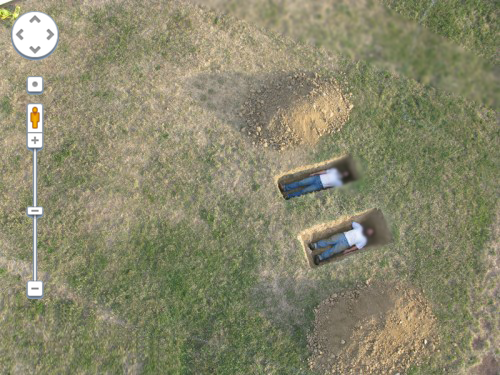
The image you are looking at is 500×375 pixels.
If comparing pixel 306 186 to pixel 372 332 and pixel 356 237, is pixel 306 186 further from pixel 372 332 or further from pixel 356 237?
pixel 372 332

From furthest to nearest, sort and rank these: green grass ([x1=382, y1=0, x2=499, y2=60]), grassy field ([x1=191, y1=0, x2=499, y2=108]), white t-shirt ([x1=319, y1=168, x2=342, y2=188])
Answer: green grass ([x1=382, y1=0, x2=499, y2=60]) → grassy field ([x1=191, y1=0, x2=499, y2=108]) → white t-shirt ([x1=319, y1=168, x2=342, y2=188])

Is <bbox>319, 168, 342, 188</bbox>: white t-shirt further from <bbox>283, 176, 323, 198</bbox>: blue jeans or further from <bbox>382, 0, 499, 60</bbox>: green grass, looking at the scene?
<bbox>382, 0, 499, 60</bbox>: green grass

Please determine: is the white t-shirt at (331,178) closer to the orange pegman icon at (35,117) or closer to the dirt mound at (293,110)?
the dirt mound at (293,110)

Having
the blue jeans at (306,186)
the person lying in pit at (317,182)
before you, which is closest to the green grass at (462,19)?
the person lying in pit at (317,182)

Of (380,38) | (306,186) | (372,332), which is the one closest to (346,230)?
(306,186)

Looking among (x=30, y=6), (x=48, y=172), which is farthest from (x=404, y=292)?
(x=30, y=6)

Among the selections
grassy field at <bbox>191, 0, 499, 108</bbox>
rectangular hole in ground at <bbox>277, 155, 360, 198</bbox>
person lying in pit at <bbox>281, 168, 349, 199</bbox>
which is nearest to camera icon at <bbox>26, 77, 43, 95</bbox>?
grassy field at <bbox>191, 0, 499, 108</bbox>
